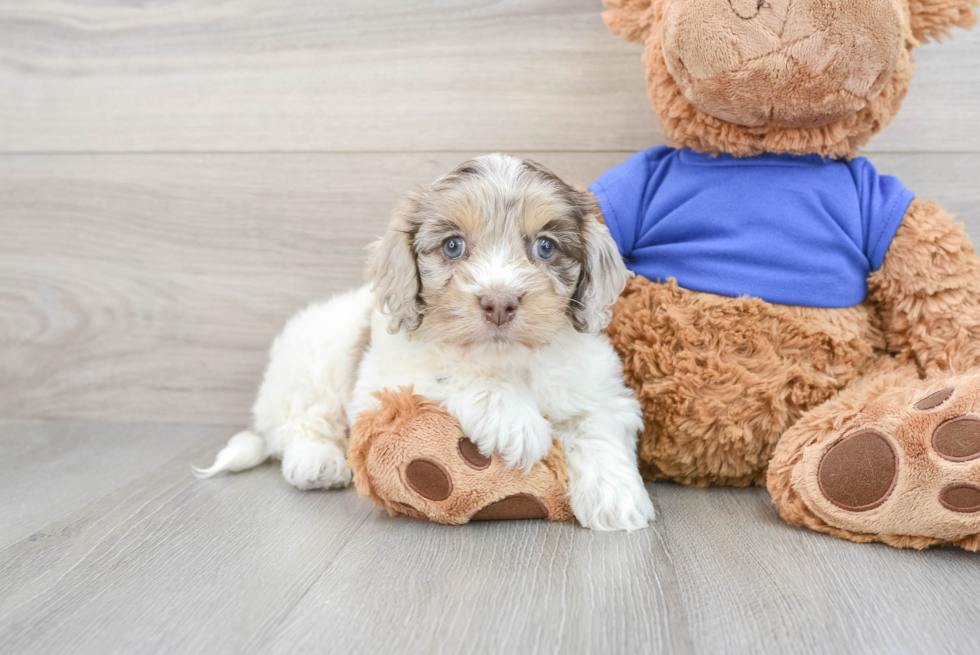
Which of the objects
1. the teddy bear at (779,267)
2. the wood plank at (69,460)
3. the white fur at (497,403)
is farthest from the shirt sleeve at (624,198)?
the wood plank at (69,460)

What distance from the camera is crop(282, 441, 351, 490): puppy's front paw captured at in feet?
6.22

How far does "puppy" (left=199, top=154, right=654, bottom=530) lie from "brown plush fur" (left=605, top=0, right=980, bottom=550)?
13 centimetres

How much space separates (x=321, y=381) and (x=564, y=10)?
4.30ft

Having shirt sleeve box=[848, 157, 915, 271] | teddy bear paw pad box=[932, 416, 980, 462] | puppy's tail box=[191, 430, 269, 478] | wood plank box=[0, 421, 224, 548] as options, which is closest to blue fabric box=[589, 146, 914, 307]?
shirt sleeve box=[848, 157, 915, 271]

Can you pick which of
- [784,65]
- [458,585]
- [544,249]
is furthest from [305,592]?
[784,65]

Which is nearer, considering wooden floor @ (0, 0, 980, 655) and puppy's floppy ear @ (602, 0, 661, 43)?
wooden floor @ (0, 0, 980, 655)

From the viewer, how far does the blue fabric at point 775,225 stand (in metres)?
1.73

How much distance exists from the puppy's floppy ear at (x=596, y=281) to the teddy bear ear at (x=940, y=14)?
2.74ft

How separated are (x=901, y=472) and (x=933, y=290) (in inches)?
20.2

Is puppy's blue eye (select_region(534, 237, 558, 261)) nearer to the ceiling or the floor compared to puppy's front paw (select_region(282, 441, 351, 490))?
nearer to the ceiling

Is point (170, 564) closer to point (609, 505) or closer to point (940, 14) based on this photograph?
point (609, 505)

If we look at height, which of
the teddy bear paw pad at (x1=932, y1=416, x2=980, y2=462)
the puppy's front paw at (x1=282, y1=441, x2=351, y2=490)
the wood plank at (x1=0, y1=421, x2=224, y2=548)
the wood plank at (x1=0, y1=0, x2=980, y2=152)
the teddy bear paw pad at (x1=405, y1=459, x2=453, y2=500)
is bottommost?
the wood plank at (x1=0, y1=421, x2=224, y2=548)

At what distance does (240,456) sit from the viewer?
2064 millimetres

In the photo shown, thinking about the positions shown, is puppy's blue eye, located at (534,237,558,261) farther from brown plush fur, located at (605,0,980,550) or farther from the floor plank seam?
the floor plank seam
